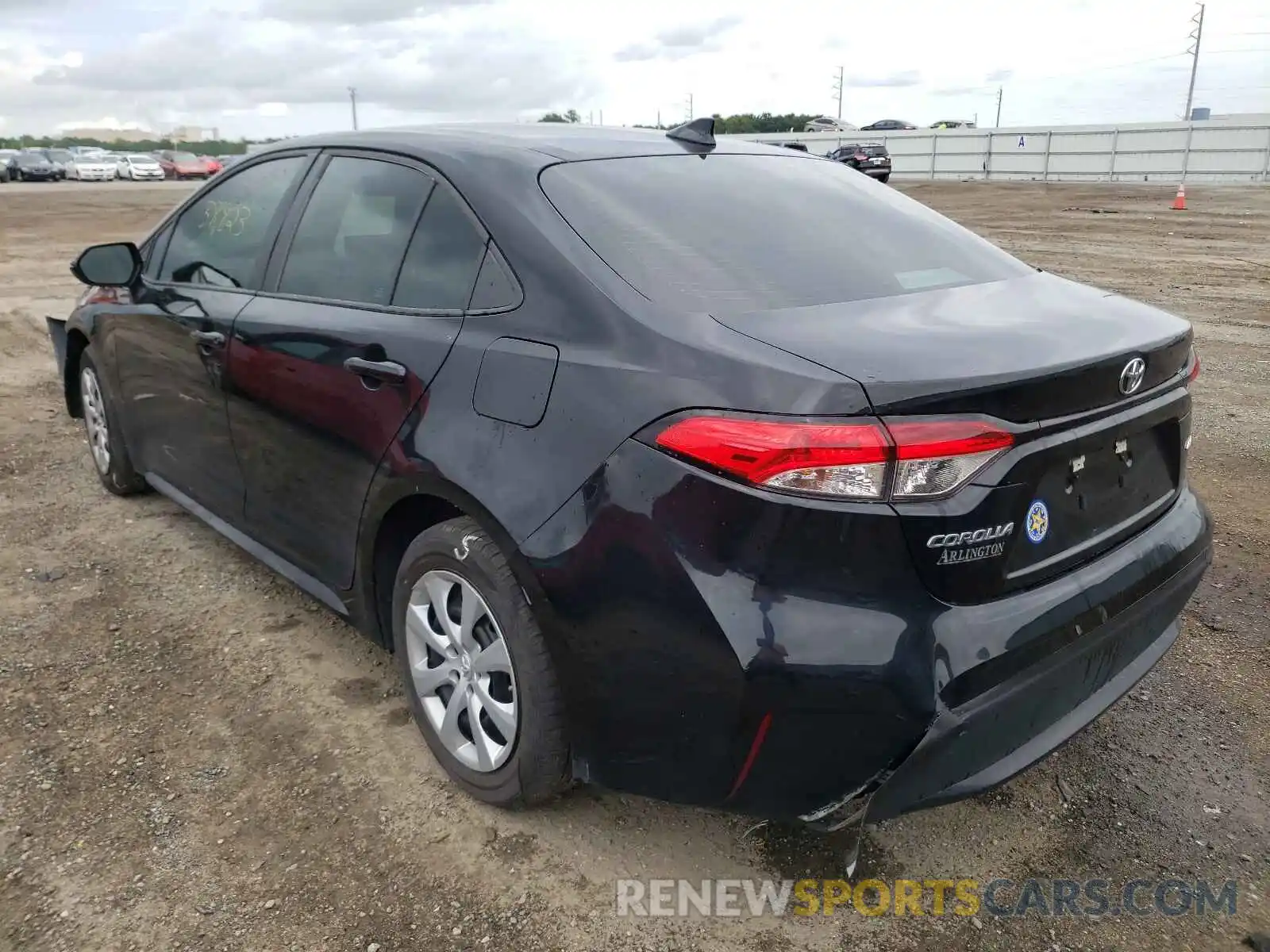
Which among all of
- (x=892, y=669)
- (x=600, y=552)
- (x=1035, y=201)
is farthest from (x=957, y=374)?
(x=1035, y=201)

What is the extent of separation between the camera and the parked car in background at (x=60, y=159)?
45188mm

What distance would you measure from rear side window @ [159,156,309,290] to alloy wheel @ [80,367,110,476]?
3.33 ft

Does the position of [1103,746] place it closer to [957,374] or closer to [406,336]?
[957,374]

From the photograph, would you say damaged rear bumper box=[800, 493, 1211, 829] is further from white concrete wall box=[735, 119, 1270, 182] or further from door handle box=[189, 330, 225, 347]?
white concrete wall box=[735, 119, 1270, 182]

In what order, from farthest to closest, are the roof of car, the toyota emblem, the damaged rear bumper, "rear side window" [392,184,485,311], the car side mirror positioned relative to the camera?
the car side mirror
the roof of car
"rear side window" [392,184,485,311]
the toyota emblem
the damaged rear bumper

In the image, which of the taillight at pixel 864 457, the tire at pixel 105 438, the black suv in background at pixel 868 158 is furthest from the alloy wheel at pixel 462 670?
the black suv in background at pixel 868 158

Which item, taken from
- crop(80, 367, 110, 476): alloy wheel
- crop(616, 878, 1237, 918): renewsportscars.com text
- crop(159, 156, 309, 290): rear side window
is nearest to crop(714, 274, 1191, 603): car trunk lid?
crop(616, 878, 1237, 918): renewsportscars.com text

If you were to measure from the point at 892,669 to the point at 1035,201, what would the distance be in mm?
25101

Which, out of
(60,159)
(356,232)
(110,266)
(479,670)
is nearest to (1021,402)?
(479,670)

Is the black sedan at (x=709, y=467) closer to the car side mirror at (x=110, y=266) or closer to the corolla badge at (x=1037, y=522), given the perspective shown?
the corolla badge at (x=1037, y=522)

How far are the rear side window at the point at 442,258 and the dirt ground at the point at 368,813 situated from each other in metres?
1.29

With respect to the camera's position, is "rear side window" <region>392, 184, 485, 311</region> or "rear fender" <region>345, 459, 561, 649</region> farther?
"rear side window" <region>392, 184, 485, 311</region>

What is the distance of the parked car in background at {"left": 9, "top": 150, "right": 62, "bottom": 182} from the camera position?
43.6 m

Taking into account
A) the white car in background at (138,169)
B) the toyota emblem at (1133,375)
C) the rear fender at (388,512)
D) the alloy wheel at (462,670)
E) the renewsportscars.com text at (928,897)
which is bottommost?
the renewsportscars.com text at (928,897)
